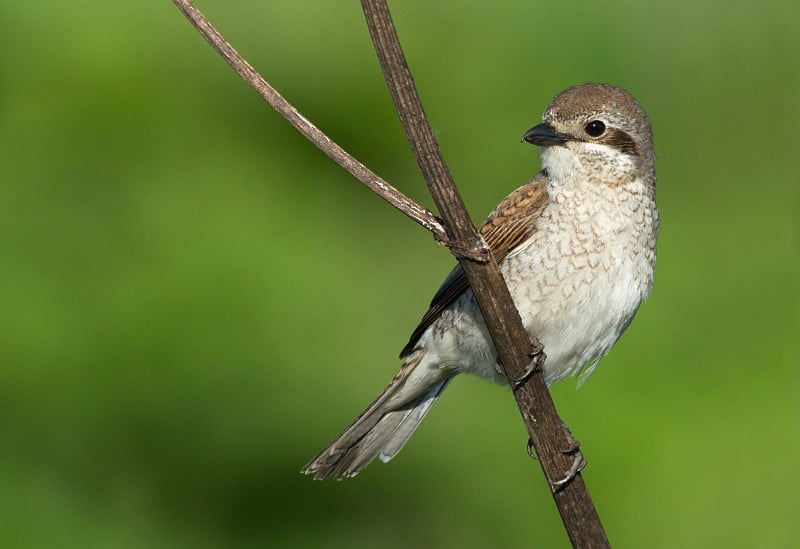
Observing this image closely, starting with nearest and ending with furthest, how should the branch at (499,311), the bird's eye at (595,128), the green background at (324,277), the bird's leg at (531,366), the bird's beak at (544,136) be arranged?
the branch at (499,311), the bird's leg at (531,366), the bird's beak at (544,136), the bird's eye at (595,128), the green background at (324,277)

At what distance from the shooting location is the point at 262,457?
176 inches

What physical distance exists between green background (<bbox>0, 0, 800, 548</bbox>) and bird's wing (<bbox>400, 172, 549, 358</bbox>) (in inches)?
44.6

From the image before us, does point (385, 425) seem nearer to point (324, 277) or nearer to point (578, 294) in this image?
point (578, 294)

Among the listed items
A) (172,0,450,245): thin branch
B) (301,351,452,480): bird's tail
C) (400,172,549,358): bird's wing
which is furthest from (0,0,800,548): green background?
(172,0,450,245): thin branch

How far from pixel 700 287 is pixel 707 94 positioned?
Result: 3.65 feet

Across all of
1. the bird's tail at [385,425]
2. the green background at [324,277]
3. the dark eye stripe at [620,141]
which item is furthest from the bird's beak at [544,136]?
the green background at [324,277]

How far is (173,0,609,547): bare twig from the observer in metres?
1.88

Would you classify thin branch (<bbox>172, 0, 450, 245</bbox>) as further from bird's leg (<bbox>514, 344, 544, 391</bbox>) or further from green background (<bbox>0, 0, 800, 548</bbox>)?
green background (<bbox>0, 0, 800, 548</bbox>)

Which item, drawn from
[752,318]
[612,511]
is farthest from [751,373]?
[612,511]

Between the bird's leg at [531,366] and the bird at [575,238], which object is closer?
the bird's leg at [531,366]

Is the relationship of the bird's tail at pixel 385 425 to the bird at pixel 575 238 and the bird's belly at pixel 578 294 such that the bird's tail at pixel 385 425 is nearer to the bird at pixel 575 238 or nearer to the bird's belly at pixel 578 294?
the bird at pixel 575 238

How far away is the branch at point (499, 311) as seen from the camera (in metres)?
1.87

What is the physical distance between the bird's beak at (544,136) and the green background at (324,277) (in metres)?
1.42

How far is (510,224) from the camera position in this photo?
3.28 metres
